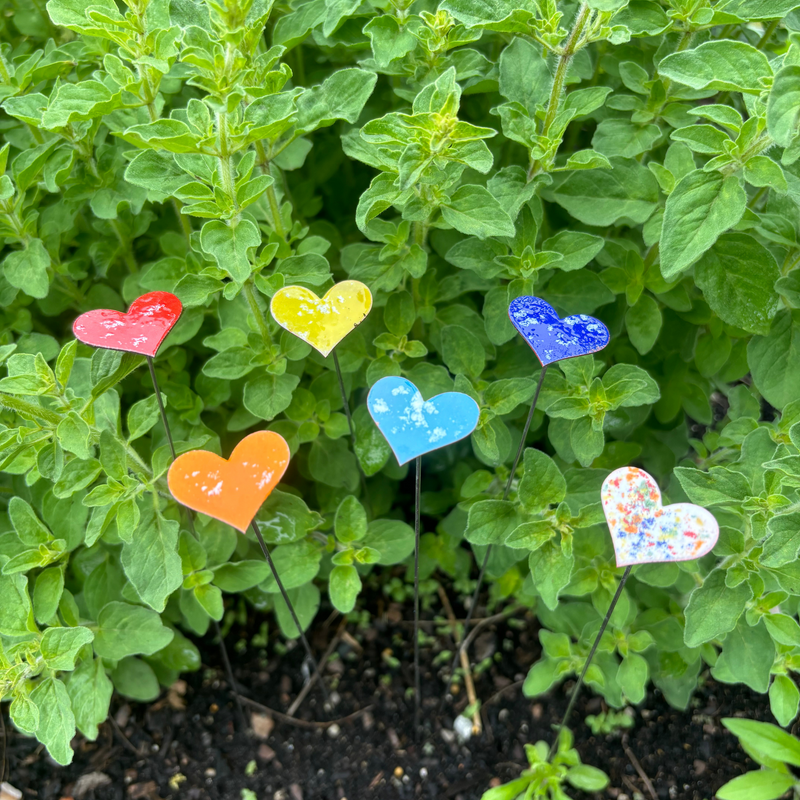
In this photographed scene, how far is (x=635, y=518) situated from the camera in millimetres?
1332

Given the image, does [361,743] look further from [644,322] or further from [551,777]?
[644,322]

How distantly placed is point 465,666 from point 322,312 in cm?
133

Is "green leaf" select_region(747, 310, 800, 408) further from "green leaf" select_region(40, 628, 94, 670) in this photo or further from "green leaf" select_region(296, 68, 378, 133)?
"green leaf" select_region(40, 628, 94, 670)

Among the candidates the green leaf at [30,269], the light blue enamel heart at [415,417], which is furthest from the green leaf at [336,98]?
the green leaf at [30,269]

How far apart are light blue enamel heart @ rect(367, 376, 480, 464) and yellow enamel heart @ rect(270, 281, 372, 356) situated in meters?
0.14

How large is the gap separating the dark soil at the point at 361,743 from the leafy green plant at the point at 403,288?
0.22 m

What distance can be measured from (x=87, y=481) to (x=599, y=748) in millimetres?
1587

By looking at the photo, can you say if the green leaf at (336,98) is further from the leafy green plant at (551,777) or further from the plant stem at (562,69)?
the leafy green plant at (551,777)

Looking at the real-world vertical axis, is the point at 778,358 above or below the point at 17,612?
above

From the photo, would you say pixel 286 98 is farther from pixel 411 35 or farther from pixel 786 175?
pixel 786 175

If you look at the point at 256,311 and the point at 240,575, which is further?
the point at 240,575

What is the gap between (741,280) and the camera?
156cm

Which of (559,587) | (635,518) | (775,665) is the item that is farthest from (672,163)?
(775,665)

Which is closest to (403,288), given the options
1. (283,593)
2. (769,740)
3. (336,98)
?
(336,98)
